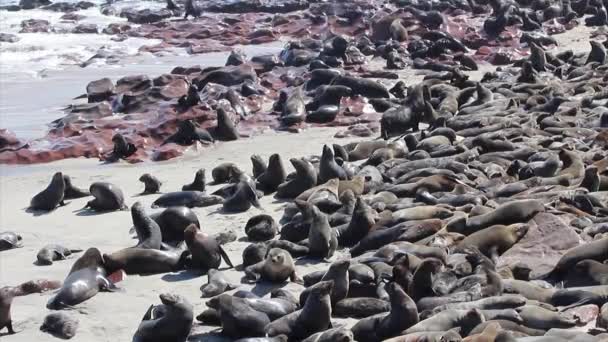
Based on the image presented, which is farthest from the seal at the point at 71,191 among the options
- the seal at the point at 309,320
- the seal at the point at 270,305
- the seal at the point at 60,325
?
the seal at the point at 309,320

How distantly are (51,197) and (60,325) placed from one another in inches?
151

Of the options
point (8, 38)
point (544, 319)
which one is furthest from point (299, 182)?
point (8, 38)

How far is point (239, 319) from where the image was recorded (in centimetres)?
570

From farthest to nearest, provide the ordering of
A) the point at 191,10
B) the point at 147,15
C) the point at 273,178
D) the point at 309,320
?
the point at 191,10 < the point at 147,15 < the point at 273,178 < the point at 309,320

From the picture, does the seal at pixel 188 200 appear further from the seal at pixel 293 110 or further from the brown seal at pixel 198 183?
the seal at pixel 293 110

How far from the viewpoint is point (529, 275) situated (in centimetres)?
627

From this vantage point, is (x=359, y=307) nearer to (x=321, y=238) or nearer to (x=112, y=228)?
(x=321, y=238)

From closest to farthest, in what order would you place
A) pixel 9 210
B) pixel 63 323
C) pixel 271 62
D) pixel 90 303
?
pixel 63 323
pixel 90 303
pixel 9 210
pixel 271 62

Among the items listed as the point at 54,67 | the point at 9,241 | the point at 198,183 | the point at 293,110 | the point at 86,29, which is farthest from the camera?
the point at 86,29

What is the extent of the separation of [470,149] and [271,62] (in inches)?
354

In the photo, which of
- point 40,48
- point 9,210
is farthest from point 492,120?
point 40,48

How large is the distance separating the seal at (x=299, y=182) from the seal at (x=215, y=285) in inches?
103

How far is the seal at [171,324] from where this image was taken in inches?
226

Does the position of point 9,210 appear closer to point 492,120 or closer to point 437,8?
point 492,120
